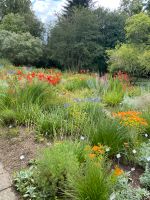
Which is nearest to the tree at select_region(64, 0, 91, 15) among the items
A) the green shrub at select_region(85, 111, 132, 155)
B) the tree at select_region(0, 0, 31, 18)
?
the tree at select_region(0, 0, 31, 18)

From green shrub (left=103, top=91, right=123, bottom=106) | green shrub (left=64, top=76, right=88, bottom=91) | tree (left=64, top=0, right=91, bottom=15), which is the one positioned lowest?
green shrub (left=103, top=91, right=123, bottom=106)

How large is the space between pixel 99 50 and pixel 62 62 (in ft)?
8.32

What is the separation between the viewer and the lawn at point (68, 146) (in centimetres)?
289

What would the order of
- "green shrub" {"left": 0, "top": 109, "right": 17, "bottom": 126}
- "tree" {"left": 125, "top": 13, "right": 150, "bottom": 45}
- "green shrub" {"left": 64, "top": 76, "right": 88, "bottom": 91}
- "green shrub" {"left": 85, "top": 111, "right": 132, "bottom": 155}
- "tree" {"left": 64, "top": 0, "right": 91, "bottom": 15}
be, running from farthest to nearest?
"tree" {"left": 64, "top": 0, "right": 91, "bottom": 15} → "tree" {"left": 125, "top": 13, "right": 150, "bottom": 45} → "green shrub" {"left": 64, "top": 76, "right": 88, "bottom": 91} → "green shrub" {"left": 0, "top": 109, "right": 17, "bottom": 126} → "green shrub" {"left": 85, "top": 111, "right": 132, "bottom": 155}

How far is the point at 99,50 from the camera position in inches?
787

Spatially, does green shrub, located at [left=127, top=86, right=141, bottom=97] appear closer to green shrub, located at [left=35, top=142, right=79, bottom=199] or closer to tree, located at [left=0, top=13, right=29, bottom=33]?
green shrub, located at [left=35, top=142, right=79, bottom=199]

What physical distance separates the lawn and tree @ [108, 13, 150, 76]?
7.95 m

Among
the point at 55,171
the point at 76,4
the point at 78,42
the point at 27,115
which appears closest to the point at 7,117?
the point at 27,115

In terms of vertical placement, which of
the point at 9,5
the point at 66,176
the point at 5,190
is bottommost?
the point at 5,190

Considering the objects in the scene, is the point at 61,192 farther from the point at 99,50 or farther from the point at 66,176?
the point at 99,50

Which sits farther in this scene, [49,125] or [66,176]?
[49,125]

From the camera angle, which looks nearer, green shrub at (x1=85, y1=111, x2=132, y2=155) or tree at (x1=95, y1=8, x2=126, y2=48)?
green shrub at (x1=85, y1=111, x2=132, y2=155)

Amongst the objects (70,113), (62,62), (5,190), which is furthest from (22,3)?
(5,190)

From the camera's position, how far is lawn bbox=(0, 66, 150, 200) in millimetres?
2891
